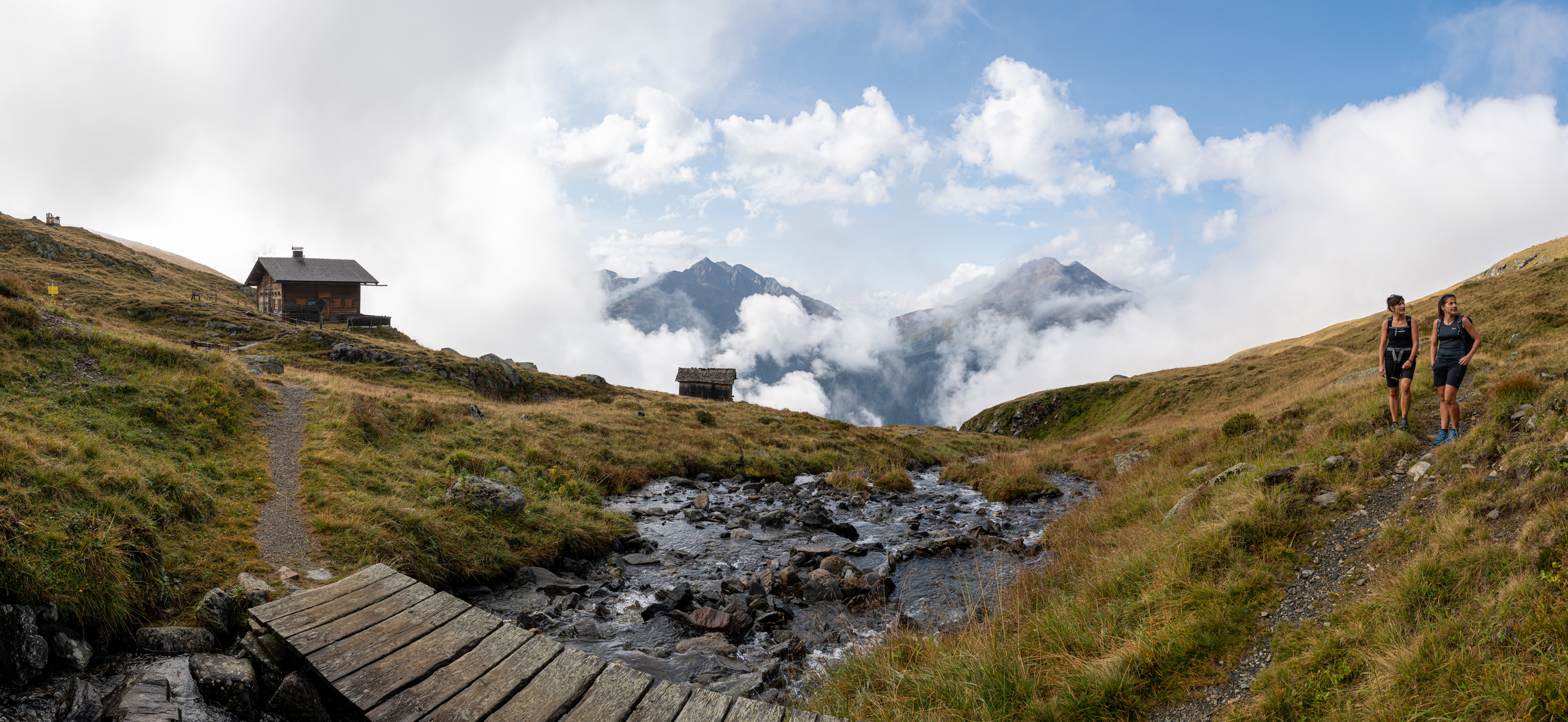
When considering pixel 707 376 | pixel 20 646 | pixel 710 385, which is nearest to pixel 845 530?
pixel 20 646

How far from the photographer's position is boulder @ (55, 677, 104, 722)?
5.31 meters

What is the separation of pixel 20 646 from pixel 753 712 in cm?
726

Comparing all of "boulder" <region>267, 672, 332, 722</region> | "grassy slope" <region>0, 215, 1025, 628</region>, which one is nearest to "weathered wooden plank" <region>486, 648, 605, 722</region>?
"boulder" <region>267, 672, 332, 722</region>

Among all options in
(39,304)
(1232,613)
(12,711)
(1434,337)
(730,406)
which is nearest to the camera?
(12,711)

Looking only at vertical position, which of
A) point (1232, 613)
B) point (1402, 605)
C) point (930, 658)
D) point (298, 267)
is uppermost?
point (298, 267)

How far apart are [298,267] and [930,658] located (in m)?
83.4

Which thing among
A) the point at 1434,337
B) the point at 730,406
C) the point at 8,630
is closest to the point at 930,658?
the point at 8,630

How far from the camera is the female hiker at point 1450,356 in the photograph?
1065 centimetres

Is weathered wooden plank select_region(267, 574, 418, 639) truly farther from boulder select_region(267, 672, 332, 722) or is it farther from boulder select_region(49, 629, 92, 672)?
boulder select_region(49, 629, 92, 672)

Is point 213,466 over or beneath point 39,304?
beneath

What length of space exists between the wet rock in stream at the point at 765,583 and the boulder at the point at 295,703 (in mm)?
4193

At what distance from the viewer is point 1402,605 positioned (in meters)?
6.17

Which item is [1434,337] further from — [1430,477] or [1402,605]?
[1402,605]

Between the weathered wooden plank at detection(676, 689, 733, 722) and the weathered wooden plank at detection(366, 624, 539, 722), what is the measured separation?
7.06ft
